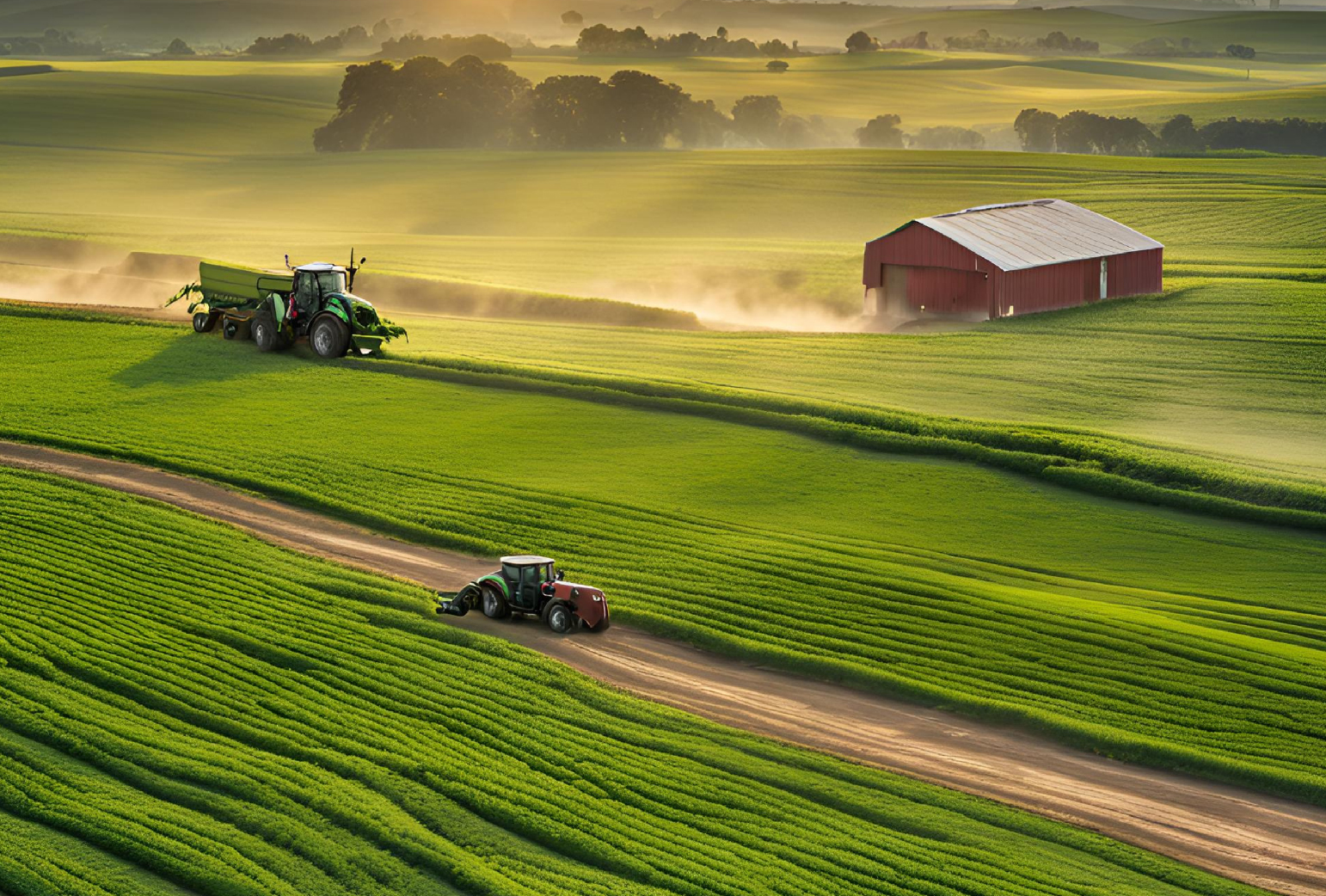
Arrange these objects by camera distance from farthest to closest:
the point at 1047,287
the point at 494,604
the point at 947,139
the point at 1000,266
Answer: the point at 947,139 < the point at 1047,287 < the point at 1000,266 < the point at 494,604

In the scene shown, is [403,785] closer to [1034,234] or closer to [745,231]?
[1034,234]

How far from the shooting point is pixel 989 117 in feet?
584

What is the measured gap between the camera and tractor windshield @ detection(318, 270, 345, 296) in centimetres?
4722

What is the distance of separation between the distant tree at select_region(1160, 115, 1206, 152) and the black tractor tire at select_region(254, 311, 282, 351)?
109921mm

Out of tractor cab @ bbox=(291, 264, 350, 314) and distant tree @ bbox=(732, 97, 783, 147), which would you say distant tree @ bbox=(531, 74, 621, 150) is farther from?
tractor cab @ bbox=(291, 264, 350, 314)

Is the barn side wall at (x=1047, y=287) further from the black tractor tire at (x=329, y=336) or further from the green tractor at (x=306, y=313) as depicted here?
the black tractor tire at (x=329, y=336)

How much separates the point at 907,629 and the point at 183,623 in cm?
1298

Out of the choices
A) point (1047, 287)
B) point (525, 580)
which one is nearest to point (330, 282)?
point (525, 580)

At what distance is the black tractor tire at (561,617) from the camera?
86.9 ft

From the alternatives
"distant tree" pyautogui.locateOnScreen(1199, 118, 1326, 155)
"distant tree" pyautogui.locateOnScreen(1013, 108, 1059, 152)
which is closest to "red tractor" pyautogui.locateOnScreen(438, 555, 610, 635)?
"distant tree" pyautogui.locateOnScreen(1199, 118, 1326, 155)

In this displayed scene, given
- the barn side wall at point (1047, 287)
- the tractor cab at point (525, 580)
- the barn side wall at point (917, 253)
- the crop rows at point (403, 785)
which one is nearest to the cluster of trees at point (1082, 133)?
the barn side wall at point (1047, 287)

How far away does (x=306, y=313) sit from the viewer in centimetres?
4847

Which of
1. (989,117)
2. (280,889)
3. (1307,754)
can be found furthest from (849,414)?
(989,117)

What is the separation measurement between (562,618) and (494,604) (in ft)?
4.54
